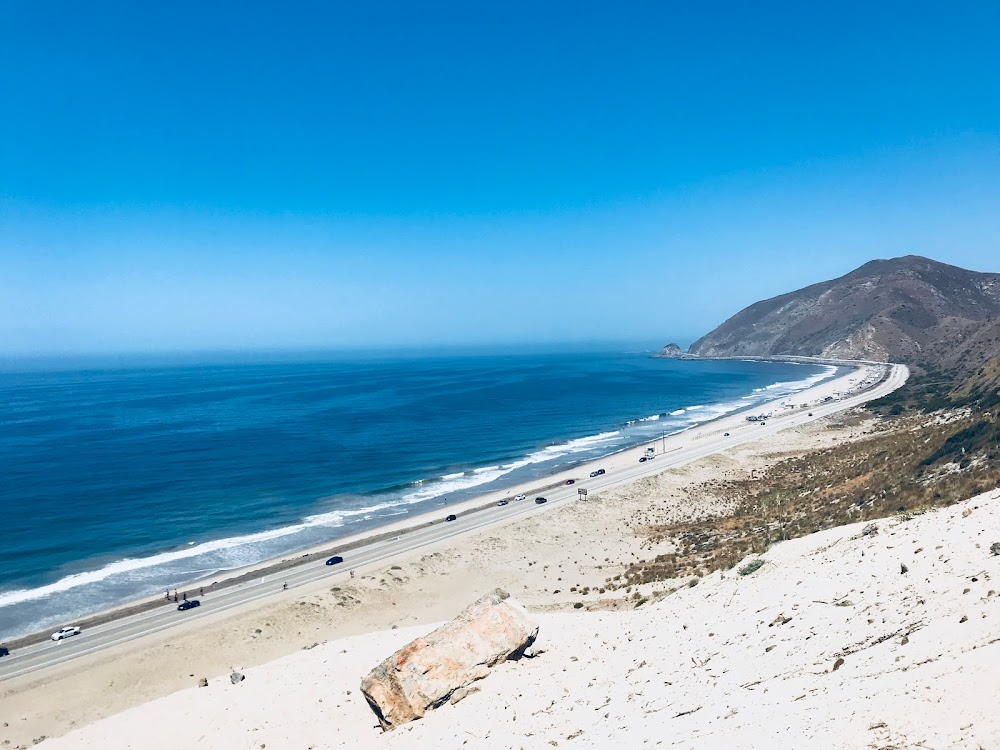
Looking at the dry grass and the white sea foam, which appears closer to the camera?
the dry grass

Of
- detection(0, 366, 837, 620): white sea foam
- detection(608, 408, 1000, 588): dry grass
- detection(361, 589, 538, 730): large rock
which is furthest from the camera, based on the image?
detection(0, 366, 837, 620): white sea foam

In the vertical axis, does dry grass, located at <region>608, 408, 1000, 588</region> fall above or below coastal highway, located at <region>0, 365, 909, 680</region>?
above

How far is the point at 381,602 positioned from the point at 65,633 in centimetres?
1925

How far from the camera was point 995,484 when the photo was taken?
83.6 ft

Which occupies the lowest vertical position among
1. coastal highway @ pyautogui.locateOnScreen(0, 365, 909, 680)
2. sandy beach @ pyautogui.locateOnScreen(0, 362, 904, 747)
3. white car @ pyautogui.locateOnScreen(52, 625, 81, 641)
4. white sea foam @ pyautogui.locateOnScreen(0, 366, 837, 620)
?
sandy beach @ pyautogui.locateOnScreen(0, 362, 904, 747)

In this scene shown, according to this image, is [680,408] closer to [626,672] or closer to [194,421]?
[194,421]

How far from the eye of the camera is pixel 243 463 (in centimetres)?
7656

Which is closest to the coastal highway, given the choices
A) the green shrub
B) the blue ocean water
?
the blue ocean water

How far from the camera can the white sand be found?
9570mm

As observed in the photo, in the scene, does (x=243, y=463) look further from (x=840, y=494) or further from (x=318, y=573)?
(x=840, y=494)

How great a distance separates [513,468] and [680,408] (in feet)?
194

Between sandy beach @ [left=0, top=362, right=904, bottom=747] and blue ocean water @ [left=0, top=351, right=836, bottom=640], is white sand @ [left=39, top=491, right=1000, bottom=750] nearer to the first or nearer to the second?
sandy beach @ [left=0, top=362, right=904, bottom=747]

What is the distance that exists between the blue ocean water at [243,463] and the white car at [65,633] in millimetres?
3083

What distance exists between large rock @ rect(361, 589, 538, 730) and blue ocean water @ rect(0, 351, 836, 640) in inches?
1267
